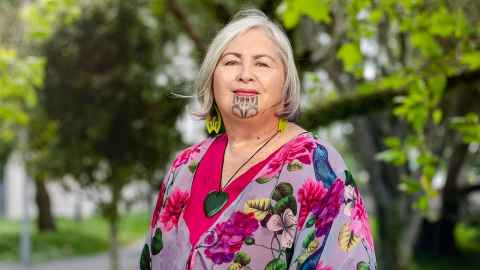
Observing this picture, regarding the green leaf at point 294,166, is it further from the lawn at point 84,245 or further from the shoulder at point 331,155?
the lawn at point 84,245

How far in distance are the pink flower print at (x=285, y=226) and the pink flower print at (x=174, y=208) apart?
38 centimetres

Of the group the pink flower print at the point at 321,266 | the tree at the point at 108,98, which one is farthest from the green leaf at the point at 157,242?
the tree at the point at 108,98

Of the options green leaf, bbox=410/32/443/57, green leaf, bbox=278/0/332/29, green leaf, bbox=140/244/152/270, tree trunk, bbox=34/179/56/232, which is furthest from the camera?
tree trunk, bbox=34/179/56/232

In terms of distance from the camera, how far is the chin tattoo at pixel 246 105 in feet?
8.19

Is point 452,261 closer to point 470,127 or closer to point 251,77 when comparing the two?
point 470,127

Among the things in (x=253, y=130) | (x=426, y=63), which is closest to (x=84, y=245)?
(x=426, y=63)

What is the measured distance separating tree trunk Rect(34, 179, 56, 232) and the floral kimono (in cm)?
2362

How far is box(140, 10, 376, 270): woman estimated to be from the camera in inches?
89.7

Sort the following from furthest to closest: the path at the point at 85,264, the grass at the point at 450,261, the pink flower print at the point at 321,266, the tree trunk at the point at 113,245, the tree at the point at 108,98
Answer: the grass at the point at 450,261, the path at the point at 85,264, the tree trunk at the point at 113,245, the tree at the point at 108,98, the pink flower print at the point at 321,266

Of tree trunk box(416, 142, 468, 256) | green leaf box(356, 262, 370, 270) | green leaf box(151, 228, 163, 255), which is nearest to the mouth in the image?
green leaf box(151, 228, 163, 255)

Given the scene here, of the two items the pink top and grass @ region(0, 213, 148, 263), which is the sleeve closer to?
the pink top

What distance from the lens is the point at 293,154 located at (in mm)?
2400

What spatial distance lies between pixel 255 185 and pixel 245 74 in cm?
37

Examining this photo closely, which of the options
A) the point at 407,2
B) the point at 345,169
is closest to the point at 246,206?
the point at 345,169
